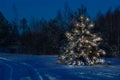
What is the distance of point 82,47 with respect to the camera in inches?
955

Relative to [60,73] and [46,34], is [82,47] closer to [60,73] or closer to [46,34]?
[60,73]

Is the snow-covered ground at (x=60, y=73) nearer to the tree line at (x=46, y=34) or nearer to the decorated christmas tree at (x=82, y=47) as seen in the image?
the decorated christmas tree at (x=82, y=47)

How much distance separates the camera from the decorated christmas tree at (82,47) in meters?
24.0

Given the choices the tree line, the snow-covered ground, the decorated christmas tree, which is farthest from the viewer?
the tree line

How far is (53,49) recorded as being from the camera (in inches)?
1955

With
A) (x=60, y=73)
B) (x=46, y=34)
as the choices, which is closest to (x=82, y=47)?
(x=60, y=73)

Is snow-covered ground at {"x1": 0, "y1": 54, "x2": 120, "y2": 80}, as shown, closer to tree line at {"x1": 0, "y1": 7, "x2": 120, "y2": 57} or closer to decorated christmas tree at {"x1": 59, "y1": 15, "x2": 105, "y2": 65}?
decorated christmas tree at {"x1": 59, "y1": 15, "x2": 105, "y2": 65}

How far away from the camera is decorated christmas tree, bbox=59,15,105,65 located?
24000 mm

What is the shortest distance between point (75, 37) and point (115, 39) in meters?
22.4

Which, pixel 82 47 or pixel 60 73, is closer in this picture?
pixel 60 73

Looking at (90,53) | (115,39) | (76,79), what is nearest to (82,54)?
(90,53)

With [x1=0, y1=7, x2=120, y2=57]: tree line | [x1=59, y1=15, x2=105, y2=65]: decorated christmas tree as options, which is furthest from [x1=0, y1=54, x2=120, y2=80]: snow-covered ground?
[x1=0, y1=7, x2=120, y2=57]: tree line

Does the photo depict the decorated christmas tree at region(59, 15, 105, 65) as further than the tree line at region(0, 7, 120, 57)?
No

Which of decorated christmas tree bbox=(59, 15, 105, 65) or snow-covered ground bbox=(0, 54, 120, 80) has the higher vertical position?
decorated christmas tree bbox=(59, 15, 105, 65)
